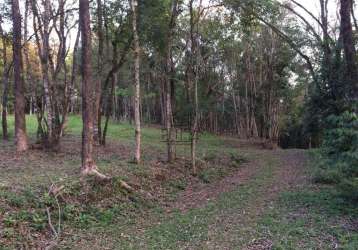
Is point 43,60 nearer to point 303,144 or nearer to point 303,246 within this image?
point 303,246

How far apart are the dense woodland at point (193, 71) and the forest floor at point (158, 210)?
0.67 meters

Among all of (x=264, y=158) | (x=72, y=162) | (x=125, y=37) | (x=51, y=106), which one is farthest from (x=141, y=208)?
(x=264, y=158)

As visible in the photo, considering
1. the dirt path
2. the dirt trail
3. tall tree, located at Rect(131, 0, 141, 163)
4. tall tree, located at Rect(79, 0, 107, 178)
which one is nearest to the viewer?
tall tree, located at Rect(79, 0, 107, 178)

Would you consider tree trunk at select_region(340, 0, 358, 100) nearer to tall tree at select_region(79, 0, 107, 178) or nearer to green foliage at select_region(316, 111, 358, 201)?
green foliage at select_region(316, 111, 358, 201)

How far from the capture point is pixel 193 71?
16.1 metres

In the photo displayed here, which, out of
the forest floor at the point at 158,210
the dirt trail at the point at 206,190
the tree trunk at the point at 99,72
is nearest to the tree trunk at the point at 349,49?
the forest floor at the point at 158,210

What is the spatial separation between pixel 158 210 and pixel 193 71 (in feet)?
26.4

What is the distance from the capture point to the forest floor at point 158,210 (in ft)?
21.7

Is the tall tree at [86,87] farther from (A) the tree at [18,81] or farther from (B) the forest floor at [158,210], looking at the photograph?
(A) the tree at [18,81]

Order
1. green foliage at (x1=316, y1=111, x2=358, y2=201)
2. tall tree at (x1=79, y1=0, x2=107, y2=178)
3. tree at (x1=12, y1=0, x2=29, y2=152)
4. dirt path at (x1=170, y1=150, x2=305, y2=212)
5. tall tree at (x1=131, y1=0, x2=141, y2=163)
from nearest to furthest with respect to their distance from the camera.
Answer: green foliage at (x1=316, y1=111, x2=358, y2=201), tall tree at (x1=79, y1=0, x2=107, y2=178), dirt path at (x1=170, y1=150, x2=305, y2=212), tall tree at (x1=131, y1=0, x2=141, y2=163), tree at (x1=12, y1=0, x2=29, y2=152)

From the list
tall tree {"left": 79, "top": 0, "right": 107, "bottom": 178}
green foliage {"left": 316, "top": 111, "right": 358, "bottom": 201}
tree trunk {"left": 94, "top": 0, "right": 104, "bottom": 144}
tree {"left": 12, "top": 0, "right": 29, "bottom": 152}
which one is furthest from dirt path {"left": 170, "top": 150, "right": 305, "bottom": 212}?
tree {"left": 12, "top": 0, "right": 29, "bottom": 152}

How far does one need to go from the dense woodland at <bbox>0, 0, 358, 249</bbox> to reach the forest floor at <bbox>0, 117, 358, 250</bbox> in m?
0.67

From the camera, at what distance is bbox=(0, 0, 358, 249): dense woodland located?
9.62 m

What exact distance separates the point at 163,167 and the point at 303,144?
28745 millimetres
